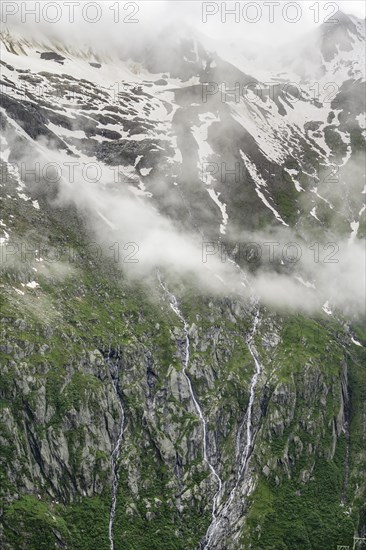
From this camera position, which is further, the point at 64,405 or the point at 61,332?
the point at 61,332

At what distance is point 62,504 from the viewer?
155m

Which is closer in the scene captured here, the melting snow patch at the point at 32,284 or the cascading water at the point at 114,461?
the cascading water at the point at 114,461

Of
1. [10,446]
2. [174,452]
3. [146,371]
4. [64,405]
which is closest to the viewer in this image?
[10,446]

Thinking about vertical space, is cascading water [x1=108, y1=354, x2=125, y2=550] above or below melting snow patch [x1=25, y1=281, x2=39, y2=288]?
below

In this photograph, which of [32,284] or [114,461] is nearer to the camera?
[114,461]

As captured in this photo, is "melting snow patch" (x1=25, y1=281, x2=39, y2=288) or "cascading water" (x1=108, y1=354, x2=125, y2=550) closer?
"cascading water" (x1=108, y1=354, x2=125, y2=550)

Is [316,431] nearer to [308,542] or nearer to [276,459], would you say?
[276,459]

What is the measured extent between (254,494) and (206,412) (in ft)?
91.6

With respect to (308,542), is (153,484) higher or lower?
higher

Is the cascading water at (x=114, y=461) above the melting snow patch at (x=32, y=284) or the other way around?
the other way around

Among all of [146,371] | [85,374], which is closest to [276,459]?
[146,371]

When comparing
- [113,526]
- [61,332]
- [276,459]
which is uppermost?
[61,332]

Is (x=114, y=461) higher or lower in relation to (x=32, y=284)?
lower

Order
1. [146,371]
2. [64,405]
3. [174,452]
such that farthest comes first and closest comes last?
[146,371] → [174,452] → [64,405]
